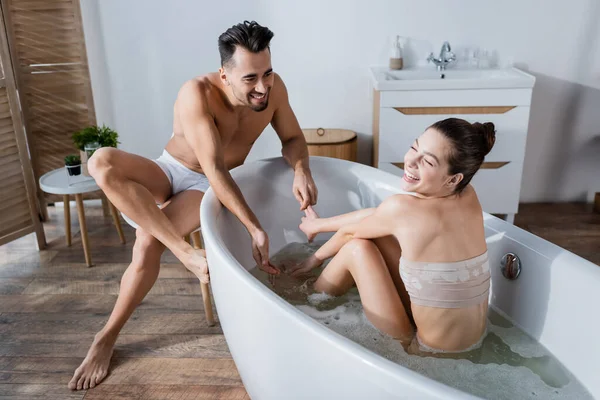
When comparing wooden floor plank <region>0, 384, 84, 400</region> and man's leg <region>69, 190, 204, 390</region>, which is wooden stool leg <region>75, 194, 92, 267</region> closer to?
man's leg <region>69, 190, 204, 390</region>

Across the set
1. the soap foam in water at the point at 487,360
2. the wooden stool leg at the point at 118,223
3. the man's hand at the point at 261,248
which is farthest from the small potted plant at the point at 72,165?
the soap foam in water at the point at 487,360

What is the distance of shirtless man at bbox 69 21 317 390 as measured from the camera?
1.80 m

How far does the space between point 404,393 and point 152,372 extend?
47.4 inches

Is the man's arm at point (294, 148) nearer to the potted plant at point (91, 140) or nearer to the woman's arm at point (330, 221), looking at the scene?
the woman's arm at point (330, 221)

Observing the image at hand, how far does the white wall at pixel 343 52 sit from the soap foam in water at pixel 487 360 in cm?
177

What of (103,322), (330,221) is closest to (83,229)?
(103,322)

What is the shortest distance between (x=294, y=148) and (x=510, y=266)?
92cm

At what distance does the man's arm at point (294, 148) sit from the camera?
6.72ft

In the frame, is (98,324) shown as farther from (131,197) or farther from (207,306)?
(131,197)

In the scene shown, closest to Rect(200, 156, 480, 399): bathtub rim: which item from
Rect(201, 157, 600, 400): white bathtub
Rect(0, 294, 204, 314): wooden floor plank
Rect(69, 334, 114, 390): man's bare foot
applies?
Rect(201, 157, 600, 400): white bathtub

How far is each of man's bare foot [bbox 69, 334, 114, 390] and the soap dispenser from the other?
2059 mm

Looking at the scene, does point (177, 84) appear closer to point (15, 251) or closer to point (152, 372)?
point (15, 251)

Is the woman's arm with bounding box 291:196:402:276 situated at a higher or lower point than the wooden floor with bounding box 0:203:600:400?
higher

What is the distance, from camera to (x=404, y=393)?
3.24ft
